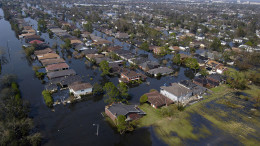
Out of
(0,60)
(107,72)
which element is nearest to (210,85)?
(107,72)

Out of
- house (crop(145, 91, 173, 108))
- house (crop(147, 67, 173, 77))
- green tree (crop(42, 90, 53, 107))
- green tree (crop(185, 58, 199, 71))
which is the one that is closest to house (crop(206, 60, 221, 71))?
green tree (crop(185, 58, 199, 71))

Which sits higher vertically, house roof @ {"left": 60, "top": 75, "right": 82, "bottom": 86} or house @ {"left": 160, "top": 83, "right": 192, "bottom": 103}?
house roof @ {"left": 60, "top": 75, "right": 82, "bottom": 86}

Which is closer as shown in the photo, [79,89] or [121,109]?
[121,109]

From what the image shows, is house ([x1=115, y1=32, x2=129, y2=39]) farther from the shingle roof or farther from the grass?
the grass

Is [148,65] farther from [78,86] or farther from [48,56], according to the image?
[48,56]

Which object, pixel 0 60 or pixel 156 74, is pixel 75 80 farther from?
pixel 0 60

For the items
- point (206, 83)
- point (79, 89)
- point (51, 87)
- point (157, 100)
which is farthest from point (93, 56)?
point (206, 83)
